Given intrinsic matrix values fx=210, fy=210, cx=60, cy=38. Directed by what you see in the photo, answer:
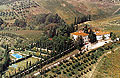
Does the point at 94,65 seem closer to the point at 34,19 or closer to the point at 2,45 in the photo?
the point at 2,45

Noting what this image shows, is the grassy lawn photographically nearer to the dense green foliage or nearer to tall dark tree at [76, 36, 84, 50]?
tall dark tree at [76, 36, 84, 50]

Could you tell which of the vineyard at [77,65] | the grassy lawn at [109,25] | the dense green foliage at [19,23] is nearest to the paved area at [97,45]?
the vineyard at [77,65]

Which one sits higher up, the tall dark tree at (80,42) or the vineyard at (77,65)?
the tall dark tree at (80,42)

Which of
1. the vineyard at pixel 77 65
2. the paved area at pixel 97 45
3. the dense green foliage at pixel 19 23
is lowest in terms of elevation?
the dense green foliage at pixel 19 23

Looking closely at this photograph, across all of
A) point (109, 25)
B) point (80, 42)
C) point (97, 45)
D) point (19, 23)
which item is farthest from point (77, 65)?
point (19, 23)

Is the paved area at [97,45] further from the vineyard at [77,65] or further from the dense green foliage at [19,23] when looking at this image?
the dense green foliage at [19,23]

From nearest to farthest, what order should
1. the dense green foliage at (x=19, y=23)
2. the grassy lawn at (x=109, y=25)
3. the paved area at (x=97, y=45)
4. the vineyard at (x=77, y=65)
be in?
the vineyard at (x=77, y=65) < the paved area at (x=97, y=45) < the grassy lawn at (x=109, y=25) < the dense green foliage at (x=19, y=23)

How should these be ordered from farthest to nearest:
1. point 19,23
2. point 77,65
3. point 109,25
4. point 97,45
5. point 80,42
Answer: point 19,23 → point 109,25 → point 80,42 → point 97,45 → point 77,65

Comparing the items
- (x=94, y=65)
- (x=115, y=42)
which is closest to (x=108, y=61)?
(x=94, y=65)

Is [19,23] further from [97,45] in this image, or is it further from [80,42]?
[97,45]

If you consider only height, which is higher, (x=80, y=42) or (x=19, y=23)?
(x=80, y=42)

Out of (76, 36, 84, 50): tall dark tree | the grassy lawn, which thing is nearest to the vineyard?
(76, 36, 84, 50): tall dark tree
